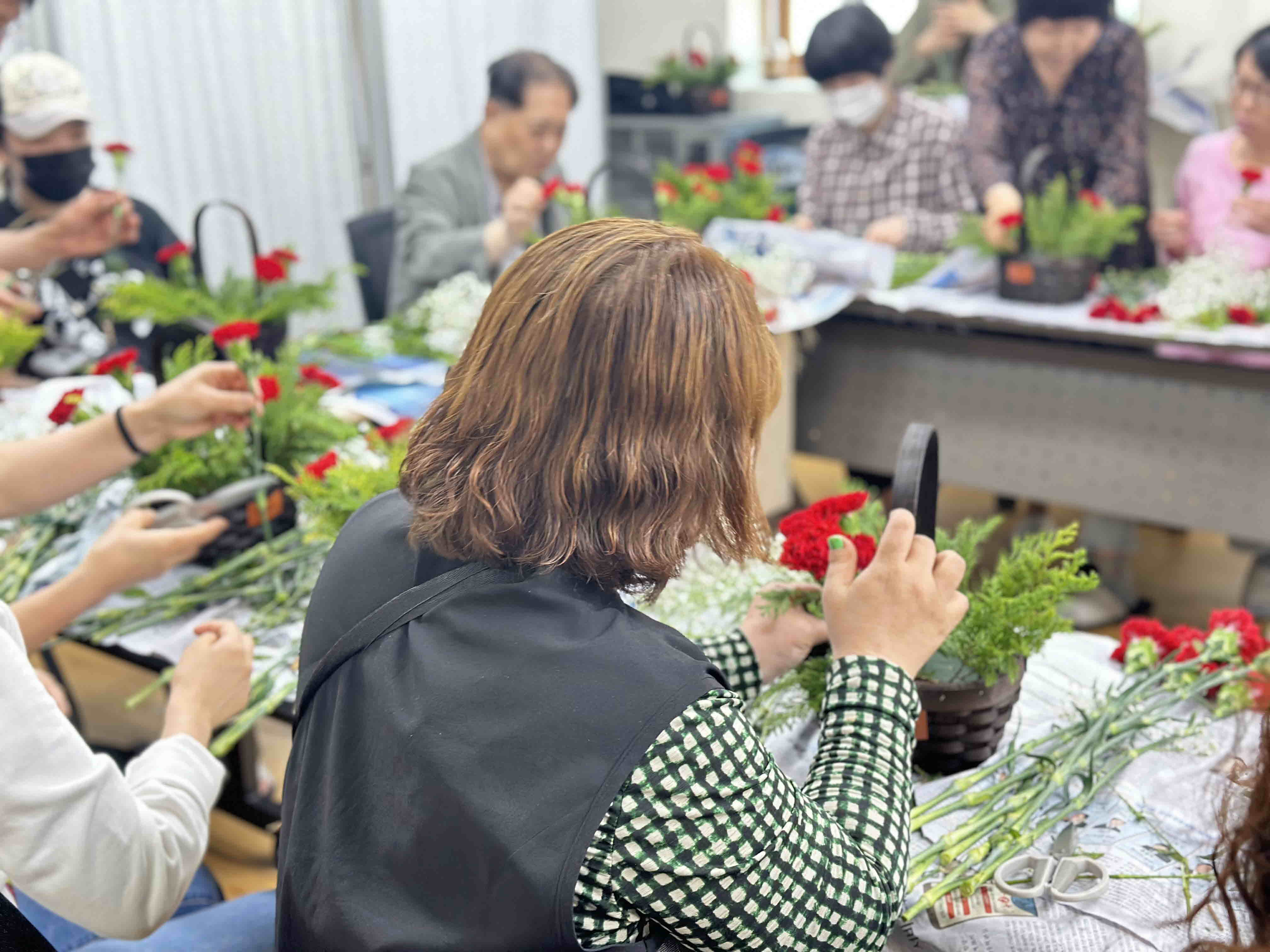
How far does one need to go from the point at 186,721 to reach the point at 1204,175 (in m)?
3.24

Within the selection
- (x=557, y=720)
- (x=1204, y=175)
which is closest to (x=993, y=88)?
(x=1204, y=175)

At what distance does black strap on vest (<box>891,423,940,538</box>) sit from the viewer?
43.1 inches

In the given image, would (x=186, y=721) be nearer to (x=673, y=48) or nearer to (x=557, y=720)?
(x=557, y=720)

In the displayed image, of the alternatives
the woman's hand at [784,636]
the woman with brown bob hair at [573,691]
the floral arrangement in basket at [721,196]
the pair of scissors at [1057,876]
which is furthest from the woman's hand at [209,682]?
the floral arrangement in basket at [721,196]

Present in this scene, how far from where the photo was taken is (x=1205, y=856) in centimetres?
110

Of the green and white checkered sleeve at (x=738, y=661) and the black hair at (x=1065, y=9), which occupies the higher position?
the black hair at (x=1065, y=9)

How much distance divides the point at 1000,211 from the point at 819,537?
2.56 meters

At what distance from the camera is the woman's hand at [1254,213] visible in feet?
9.50

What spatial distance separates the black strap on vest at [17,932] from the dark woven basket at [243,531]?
0.80 meters

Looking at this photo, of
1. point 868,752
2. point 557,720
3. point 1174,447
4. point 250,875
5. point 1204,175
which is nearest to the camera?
point 557,720

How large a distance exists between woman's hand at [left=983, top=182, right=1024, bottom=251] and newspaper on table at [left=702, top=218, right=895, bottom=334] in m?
0.29

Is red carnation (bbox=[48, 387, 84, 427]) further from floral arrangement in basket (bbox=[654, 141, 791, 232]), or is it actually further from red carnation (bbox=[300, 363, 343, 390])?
floral arrangement in basket (bbox=[654, 141, 791, 232])

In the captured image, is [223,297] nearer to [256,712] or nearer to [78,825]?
[256,712]

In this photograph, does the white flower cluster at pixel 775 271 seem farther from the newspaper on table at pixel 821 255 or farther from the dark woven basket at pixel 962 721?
the dark woven basket at pixel 962 721
